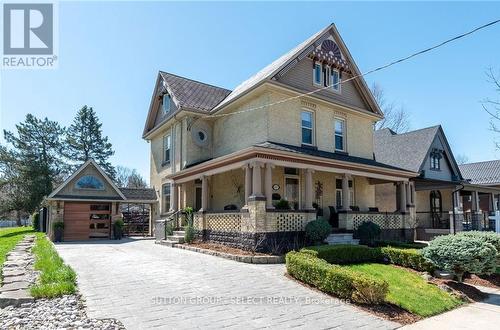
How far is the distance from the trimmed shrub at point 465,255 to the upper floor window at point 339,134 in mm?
10112

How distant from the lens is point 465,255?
9.01 m

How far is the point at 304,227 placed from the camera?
46.1 feet

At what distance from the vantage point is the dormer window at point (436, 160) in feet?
81.7

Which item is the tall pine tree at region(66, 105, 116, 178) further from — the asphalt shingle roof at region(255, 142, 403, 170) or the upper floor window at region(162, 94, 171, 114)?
the asphalt shingle roof at region(255, 142, 403, 170)

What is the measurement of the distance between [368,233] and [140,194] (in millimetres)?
14779

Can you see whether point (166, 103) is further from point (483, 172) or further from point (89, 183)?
point (483, 172)

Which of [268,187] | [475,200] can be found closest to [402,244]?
[268,187]

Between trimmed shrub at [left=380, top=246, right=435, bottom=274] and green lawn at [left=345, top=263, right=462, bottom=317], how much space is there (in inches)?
20.5

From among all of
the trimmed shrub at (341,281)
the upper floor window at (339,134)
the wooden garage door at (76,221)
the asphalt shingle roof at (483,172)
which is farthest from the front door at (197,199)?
the asphalt shingle roof at (483,172)

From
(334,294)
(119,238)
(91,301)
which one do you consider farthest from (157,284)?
(119,238)

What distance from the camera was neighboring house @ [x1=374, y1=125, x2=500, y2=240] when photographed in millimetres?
22828

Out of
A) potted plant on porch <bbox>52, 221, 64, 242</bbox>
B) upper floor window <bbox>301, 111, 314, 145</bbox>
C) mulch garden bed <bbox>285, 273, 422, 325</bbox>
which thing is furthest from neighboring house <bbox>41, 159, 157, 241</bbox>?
mulch garden bed <bbox>285, 273, 422, 325</bbox>

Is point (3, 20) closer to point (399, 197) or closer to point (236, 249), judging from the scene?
point (236, 249)

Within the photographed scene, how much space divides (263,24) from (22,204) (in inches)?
1407
